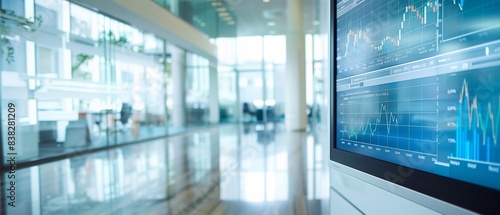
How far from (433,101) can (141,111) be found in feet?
28.4

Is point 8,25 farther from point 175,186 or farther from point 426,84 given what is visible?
point 426,84

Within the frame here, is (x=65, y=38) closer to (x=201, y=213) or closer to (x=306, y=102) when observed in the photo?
(x=201, y=213)

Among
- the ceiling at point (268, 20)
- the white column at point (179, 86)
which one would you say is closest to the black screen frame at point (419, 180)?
the ceiling at point (268, 20)

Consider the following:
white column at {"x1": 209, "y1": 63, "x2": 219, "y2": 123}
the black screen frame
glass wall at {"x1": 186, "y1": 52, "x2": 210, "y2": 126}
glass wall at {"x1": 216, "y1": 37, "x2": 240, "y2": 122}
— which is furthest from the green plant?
glass wall at {"x1": 216, "y1": 37, "x2": 240, "y2": 122}

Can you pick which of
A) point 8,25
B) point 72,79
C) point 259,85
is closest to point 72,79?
point 72,79

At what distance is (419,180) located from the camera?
0.63 metres

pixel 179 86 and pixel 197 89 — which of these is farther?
pixel 197 89

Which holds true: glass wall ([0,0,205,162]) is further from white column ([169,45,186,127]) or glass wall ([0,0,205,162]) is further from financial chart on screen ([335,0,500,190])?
financial chart on screen ([335,0,500,190])

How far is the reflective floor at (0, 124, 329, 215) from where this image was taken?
262 cm

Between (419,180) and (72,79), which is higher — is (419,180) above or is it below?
below

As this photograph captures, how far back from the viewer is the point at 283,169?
13.9 feet

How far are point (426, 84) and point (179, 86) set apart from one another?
36.0 ft

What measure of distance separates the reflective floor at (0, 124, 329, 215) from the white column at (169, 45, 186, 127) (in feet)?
18.3

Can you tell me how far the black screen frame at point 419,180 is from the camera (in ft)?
1.59
